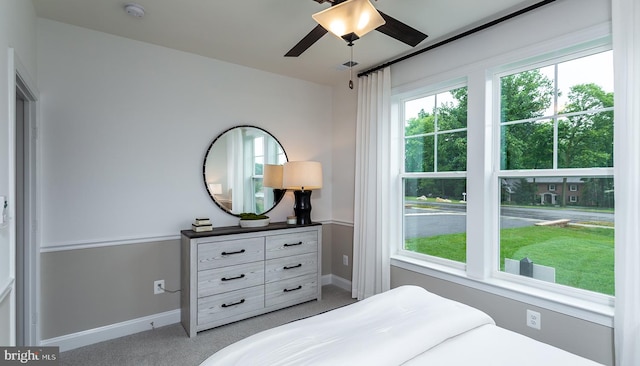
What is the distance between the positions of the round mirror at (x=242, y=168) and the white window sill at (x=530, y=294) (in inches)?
69.8

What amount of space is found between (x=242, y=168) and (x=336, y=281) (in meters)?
1.88

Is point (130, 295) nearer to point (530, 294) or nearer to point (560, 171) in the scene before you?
point (530, 294)

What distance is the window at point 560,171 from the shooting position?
2.04 m

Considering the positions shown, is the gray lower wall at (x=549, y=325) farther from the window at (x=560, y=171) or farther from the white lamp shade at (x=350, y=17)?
the white lamp shade at (x=350, y=17)

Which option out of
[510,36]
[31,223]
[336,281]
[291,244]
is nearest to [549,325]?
[510,36]

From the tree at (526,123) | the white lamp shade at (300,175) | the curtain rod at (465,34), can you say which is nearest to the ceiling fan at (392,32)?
the curtain rod at (465,34)

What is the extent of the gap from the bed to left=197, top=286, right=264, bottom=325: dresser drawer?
1.54 meters

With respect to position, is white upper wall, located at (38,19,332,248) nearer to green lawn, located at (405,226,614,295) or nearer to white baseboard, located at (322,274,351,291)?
white baseboard, located at (322,274,351,291)

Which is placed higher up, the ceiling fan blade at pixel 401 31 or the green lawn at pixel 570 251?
the ceiling fan blade at pixel 401 31

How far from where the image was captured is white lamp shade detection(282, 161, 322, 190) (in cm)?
330

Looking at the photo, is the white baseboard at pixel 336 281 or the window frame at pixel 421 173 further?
the white baseboard at pixel 336 281

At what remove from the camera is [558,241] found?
7.38ft

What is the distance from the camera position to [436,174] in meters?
2.98

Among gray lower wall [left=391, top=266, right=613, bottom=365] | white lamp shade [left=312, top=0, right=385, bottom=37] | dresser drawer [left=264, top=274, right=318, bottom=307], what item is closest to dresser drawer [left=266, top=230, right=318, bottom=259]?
dresser drawer [left=264, top=274, right=318, bottom=307]
